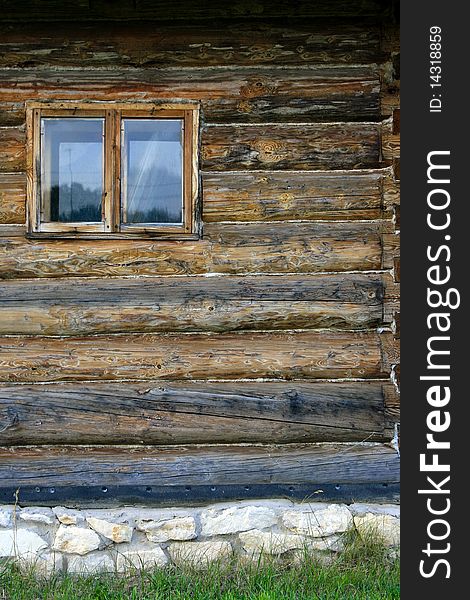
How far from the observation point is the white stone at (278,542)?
416cm

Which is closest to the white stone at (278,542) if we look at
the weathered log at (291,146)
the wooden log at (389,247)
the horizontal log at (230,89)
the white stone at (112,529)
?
the white stone at (112,529)

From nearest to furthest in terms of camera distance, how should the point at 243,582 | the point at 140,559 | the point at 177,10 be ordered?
1. the point at 243,582
2. the point at 140,559
3. the point at 177,10

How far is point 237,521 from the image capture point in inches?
165

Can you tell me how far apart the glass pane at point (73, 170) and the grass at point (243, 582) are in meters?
2.06

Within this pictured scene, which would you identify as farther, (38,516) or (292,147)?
(292,147)

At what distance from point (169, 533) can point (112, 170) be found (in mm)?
2137

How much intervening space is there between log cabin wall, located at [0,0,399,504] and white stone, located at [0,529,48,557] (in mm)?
200

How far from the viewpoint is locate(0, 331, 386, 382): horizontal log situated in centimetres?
424

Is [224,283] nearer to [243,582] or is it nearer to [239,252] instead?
[239,252]

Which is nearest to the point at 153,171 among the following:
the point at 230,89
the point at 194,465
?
the point at 230,89

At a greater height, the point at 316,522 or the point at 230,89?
the point at 230,89

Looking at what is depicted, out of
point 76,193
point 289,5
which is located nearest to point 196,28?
point 289,5

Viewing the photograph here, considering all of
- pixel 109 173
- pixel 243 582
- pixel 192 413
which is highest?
pixel 109 173

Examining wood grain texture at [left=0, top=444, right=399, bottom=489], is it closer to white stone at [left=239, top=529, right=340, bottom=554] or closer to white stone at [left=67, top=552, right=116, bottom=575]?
white stone at [left=239, top=529, right=340, bottom=554]
